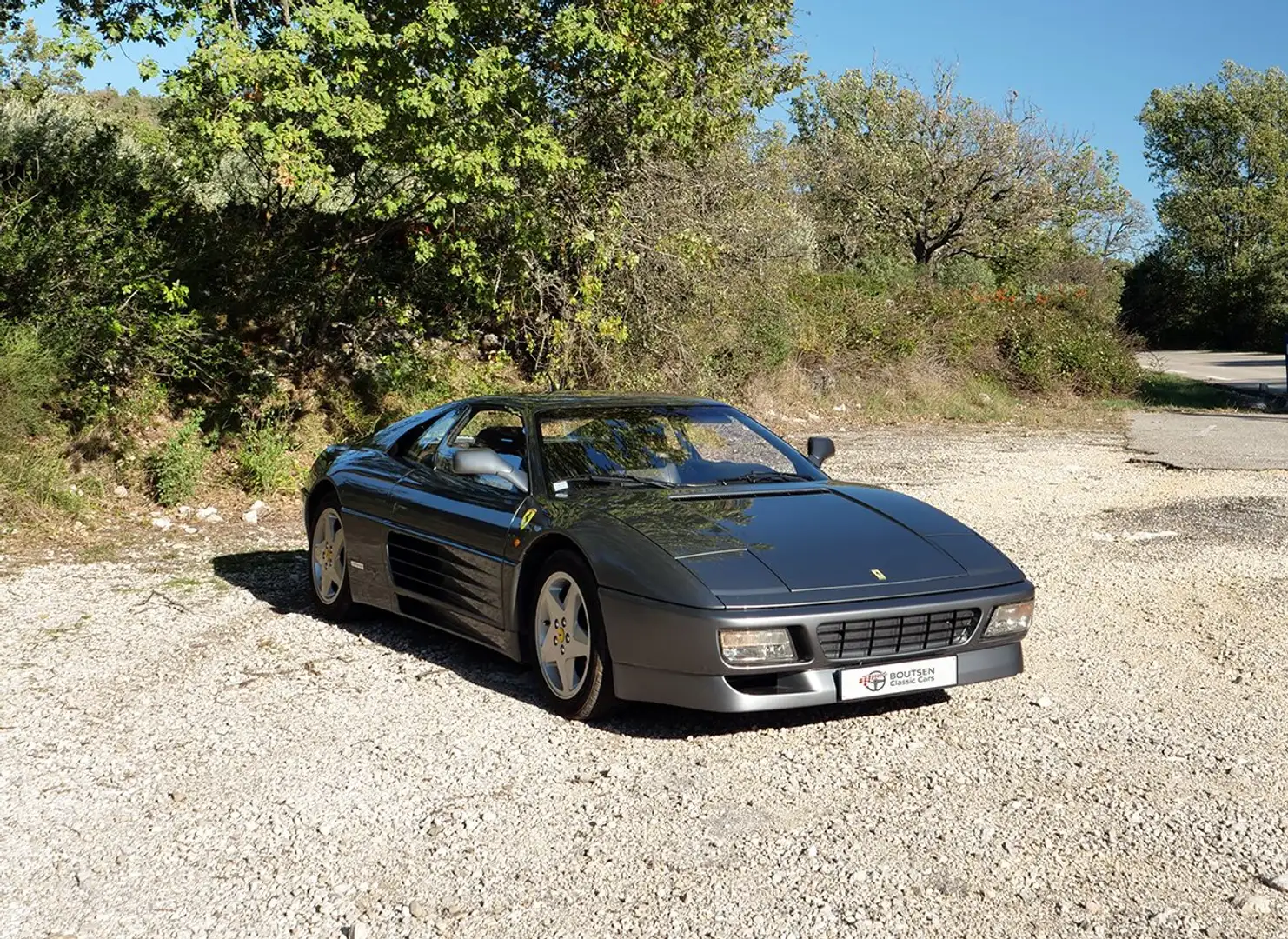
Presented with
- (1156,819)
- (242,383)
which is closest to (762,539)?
(1156,819)

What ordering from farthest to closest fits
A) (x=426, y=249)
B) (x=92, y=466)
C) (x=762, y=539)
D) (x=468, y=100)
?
(x=426, y=249)
(x=92, y=466)
(x=468, y=100)
(x=762, y=539)

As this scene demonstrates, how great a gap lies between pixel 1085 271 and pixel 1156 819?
4611cm

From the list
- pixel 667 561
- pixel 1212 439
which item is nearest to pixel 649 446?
pixel 667 561

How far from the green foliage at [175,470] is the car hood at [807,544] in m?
7.03

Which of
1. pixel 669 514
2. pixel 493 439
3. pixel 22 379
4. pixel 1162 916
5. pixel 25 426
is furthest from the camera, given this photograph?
pixel 25 426

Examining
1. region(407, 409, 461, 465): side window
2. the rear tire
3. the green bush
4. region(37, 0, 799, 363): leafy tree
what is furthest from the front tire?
the green bush

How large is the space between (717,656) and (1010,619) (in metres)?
1.34

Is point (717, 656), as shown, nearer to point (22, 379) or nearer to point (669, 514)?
point (669, 514)

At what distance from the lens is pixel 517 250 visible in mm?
12984

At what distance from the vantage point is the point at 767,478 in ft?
20.3

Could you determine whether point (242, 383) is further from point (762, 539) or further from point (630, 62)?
point (762, 539)

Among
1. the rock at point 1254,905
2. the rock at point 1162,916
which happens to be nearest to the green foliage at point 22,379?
the rock at point 1162,916

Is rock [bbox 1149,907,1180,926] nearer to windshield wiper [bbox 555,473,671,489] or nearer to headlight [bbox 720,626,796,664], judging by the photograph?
headlight [bbox 720,626,796,664]

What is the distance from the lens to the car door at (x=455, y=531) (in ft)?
19.1
